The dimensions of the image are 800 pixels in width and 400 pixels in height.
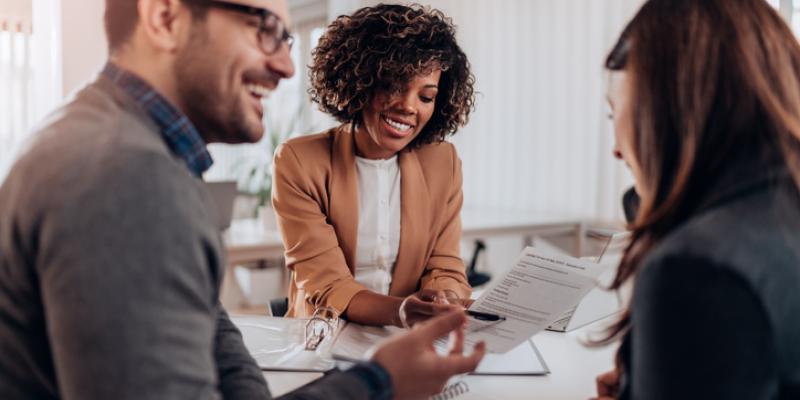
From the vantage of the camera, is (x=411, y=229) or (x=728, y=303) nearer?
(x=728, y=303)

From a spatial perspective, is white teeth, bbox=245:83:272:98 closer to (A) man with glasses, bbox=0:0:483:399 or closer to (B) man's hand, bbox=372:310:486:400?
(A) man with glasses, bbox=0:0:483:399

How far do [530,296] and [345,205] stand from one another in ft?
2.29

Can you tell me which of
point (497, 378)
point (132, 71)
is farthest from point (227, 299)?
point (132, 71)

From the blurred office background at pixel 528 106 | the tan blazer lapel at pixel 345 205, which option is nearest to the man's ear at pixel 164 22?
the tan blazer lapel at pixel 345 205

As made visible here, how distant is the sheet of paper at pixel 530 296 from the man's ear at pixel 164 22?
2.49 ft

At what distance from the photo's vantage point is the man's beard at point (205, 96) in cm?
85

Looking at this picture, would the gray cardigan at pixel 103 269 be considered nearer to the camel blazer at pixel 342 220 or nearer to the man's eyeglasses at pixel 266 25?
the man's eyeglasses at pixel 266 25

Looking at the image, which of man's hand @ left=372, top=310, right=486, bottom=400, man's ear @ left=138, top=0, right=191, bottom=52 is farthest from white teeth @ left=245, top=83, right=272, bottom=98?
man's hand @ left=372, top=310, right=486, bottom=400

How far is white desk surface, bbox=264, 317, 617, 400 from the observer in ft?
3.96

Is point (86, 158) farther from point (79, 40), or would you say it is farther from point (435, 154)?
point (79, 40)

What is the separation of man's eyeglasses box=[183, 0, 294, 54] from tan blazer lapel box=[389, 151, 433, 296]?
3.10 ft

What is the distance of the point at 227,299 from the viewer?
507cm

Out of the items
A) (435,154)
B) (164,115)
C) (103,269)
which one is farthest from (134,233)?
(435,154)

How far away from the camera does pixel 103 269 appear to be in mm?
620
